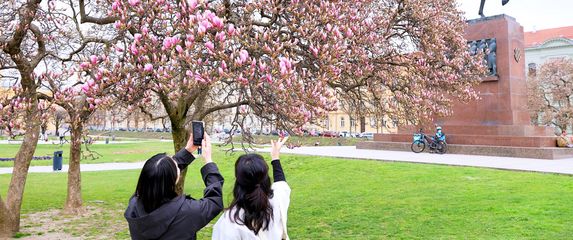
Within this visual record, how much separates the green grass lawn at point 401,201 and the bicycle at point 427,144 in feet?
16.4

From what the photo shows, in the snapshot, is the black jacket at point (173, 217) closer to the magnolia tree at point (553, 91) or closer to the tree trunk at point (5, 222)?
the tree trunk at point (5, 222)

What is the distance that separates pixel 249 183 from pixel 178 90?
2.59m

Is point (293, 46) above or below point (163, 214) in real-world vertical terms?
above

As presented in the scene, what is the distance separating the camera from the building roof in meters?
68.1

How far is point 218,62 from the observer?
16.7ft

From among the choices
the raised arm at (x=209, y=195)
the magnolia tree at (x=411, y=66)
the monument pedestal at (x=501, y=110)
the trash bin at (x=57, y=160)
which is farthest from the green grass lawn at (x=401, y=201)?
the monument pedestal at (x=501, y=110)

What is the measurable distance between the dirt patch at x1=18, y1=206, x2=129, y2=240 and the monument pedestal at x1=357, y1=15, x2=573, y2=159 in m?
16.2

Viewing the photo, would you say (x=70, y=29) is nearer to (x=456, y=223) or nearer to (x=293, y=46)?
(x=293, y=46)

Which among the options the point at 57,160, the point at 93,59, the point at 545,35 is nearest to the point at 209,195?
the point at 93,59

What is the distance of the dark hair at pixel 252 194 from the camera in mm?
2887

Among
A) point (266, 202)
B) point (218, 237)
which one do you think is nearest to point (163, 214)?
point (218, 237)

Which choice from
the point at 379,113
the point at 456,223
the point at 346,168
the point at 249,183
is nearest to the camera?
the point at 249,183

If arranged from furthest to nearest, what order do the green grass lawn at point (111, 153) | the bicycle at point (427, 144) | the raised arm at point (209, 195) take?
the green grass lawn at point (111, 153) → the bicycle at point (427, 144) → the raised arm at point (209, 195)

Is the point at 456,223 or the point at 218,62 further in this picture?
the point at 456,223
